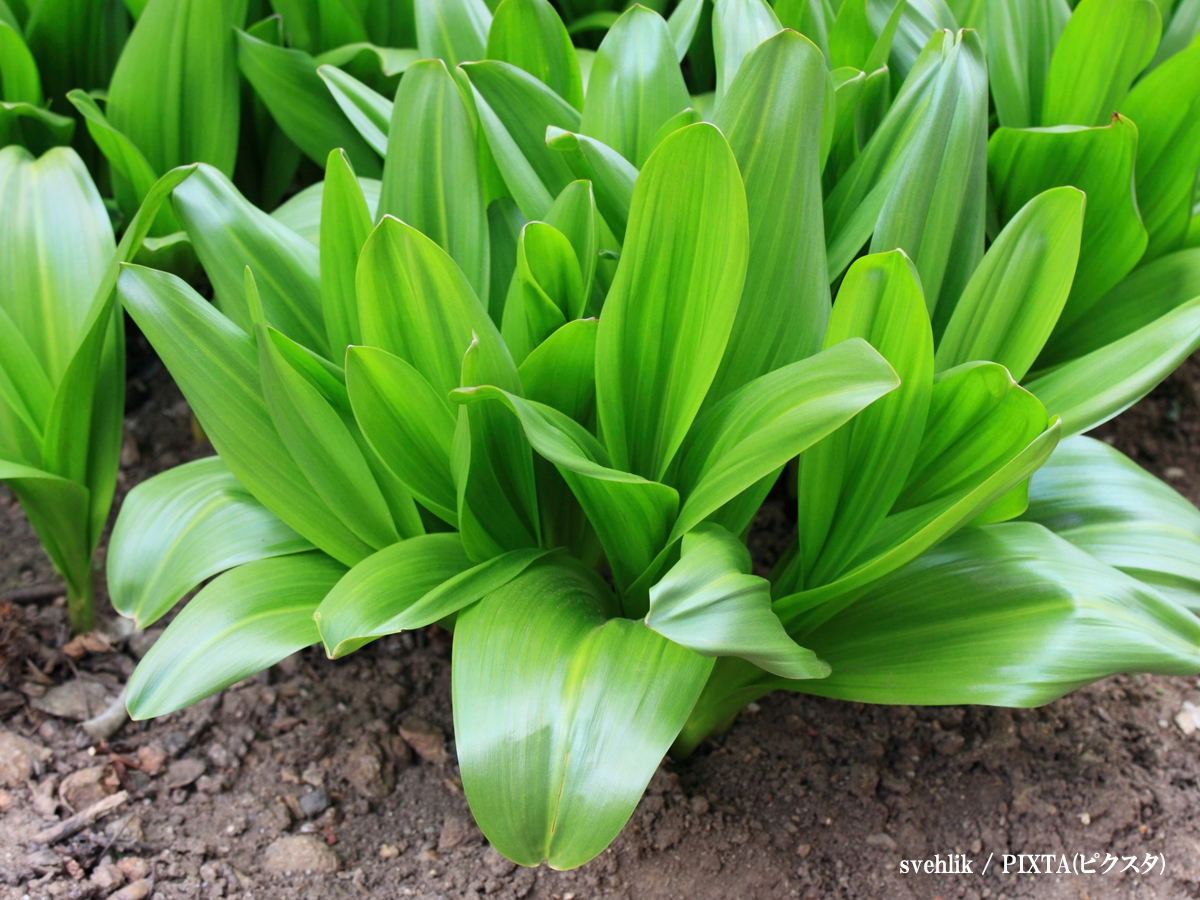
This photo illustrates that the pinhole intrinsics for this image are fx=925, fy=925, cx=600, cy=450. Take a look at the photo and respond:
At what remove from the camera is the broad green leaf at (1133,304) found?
1.31m

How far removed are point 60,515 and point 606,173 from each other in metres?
0.90

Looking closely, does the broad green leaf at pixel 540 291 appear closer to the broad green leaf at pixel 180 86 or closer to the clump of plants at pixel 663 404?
the clump of plants at pixel 663 404

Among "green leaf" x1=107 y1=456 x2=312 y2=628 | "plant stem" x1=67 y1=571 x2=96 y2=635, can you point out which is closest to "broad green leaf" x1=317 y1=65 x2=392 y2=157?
"green leaf" x1=107 y1=456 x2=312 y2=628

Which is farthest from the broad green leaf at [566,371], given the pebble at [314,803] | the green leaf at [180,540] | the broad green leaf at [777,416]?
the pebble at [314,803]

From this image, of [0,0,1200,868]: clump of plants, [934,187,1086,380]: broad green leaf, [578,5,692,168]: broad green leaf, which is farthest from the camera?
[578,5,692,168]: broad green leaf

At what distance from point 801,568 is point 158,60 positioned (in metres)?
1.30

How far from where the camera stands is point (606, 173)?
1.09 meters

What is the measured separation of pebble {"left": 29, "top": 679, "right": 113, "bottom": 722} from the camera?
1.32m

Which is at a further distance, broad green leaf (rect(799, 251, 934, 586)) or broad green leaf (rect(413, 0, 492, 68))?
broad green leaf (rect(413, 0, 492, 68))

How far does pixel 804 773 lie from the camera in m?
1.25

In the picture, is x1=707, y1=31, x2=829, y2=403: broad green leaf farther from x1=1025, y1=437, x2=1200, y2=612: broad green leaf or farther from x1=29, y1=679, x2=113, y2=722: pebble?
x1=29, y1=679, x2=113, y2=722: pebble

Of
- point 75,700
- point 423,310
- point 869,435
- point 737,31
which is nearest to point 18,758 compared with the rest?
point 75,700

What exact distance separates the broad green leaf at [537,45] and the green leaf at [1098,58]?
2.36 ft

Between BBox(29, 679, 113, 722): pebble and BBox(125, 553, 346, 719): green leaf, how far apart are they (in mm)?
430
